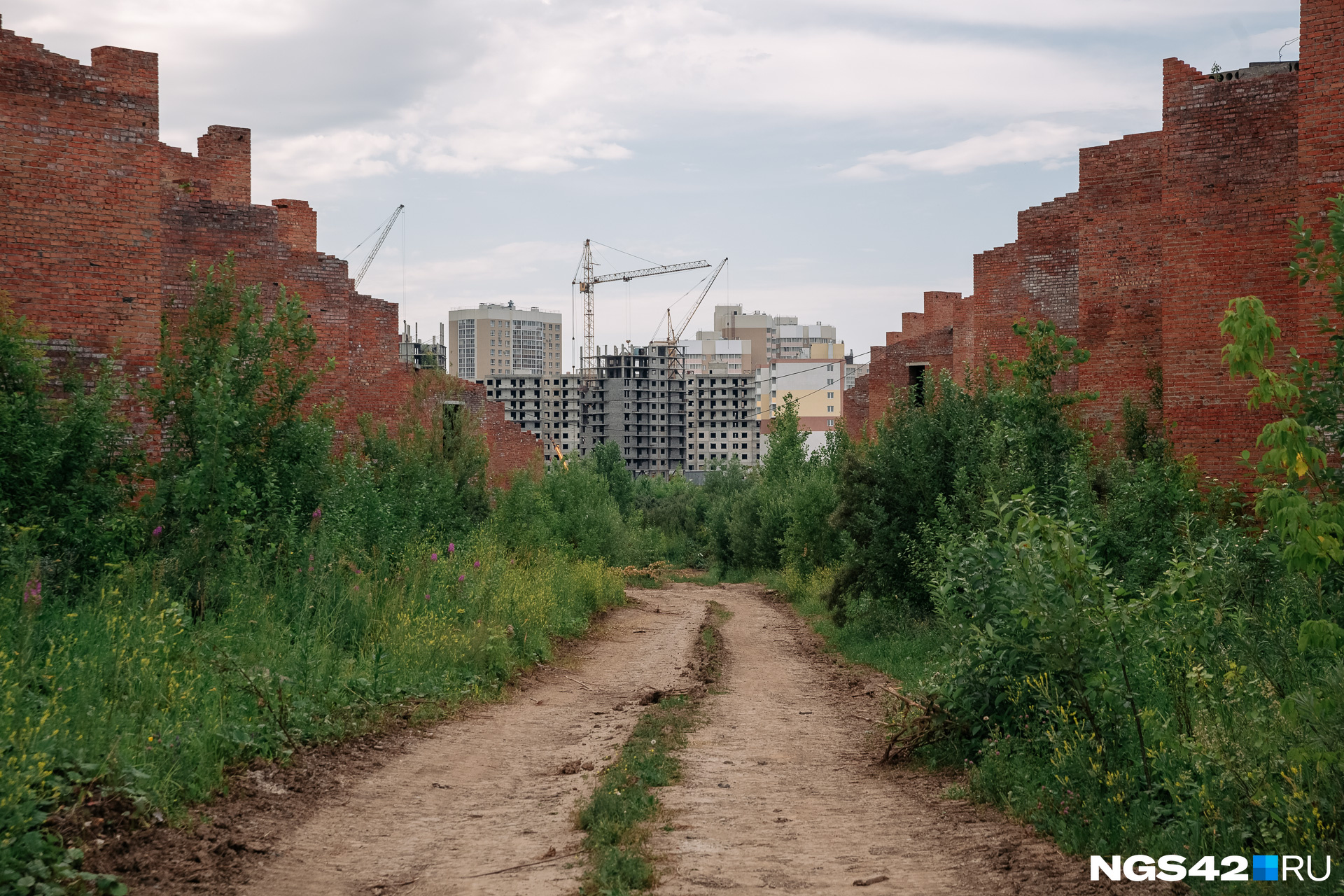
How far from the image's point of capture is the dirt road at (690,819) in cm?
575

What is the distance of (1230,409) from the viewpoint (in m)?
14.9

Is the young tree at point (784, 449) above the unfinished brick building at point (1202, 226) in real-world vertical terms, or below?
below

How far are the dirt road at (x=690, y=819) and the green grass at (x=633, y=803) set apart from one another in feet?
0.41

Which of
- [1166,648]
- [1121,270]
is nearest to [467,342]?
[1121,270]

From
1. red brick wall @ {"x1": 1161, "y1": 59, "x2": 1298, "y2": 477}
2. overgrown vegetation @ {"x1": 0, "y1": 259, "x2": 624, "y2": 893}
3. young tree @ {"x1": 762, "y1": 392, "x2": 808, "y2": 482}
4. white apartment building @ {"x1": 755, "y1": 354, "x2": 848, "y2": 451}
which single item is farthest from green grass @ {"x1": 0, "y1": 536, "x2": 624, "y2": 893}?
white apartment building @ {"x1": 755, "y1": 354, "x2": 848, "y2": 451}

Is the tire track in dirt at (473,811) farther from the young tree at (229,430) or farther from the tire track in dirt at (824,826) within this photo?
the young tree at (229,430)

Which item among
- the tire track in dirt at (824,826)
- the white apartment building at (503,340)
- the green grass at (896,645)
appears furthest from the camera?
the white apartment building at (503,340)

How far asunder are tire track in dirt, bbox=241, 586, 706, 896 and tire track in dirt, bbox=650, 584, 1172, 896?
2.60 feet

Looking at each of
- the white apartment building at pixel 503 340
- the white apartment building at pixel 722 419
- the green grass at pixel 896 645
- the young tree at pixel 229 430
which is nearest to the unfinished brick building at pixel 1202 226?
the green grass at pixel 896 645

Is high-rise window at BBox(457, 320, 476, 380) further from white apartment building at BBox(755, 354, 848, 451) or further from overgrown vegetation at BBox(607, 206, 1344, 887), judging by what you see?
overgrown vegetation at BBox(607, 206, 1344, 887)

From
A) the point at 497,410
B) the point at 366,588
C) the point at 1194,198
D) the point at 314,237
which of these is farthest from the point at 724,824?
the point at 497,410

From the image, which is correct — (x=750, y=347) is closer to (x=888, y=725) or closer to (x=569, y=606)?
(x=569, y=606)

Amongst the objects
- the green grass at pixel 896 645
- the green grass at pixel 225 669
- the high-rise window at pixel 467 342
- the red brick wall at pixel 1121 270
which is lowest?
the green grass at pixel 896 645

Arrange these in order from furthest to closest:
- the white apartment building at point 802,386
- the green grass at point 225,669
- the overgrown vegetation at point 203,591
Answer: the white apartment building at point 802,386
the overgrown vegetation at point 203,591
the green grass at point 225,669
